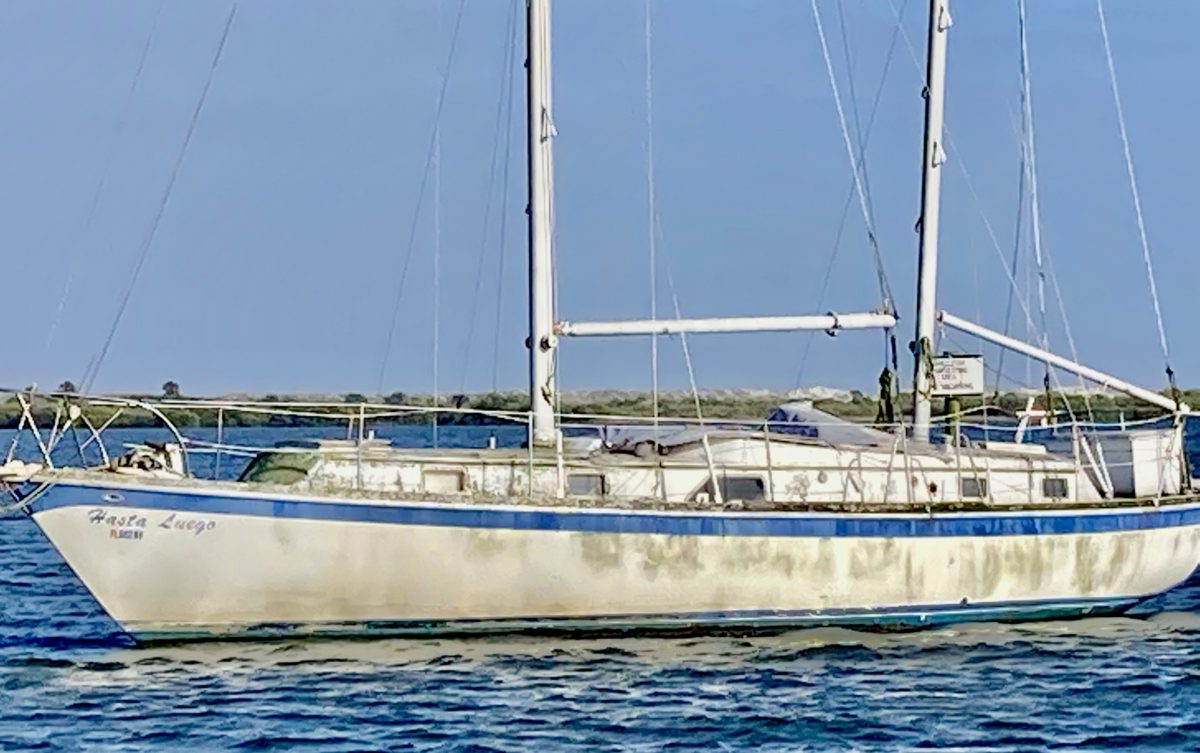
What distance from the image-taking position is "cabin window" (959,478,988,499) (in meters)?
27.8

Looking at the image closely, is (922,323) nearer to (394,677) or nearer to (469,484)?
(469,484)

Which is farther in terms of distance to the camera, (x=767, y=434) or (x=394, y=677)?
(x=767, y=434)

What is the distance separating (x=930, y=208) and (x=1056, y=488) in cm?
542

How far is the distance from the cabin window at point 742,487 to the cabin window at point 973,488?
314 cm

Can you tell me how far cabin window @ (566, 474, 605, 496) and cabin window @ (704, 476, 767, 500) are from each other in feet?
5.71

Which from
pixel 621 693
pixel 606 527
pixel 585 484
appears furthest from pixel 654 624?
pixel 621 693

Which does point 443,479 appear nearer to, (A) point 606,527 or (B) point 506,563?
(B) point 506,563

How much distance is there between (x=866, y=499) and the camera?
27297 mm

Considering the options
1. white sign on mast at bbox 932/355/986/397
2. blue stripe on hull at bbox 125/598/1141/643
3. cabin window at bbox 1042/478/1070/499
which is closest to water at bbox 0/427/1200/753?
blue stripe on hull at bbox 125/598/1141/643

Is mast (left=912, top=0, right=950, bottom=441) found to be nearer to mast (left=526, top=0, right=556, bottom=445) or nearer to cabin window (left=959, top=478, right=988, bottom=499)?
cabin window (left=959, top=478, right=988, bottom=499)

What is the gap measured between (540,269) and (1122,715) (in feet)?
35.5

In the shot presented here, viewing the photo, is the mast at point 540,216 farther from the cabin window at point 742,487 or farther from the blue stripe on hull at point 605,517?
the blue stripe on hull at point 605,517

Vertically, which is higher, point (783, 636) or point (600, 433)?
point (600, 433)

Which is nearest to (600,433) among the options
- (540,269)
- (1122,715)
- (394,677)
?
(540,269)
